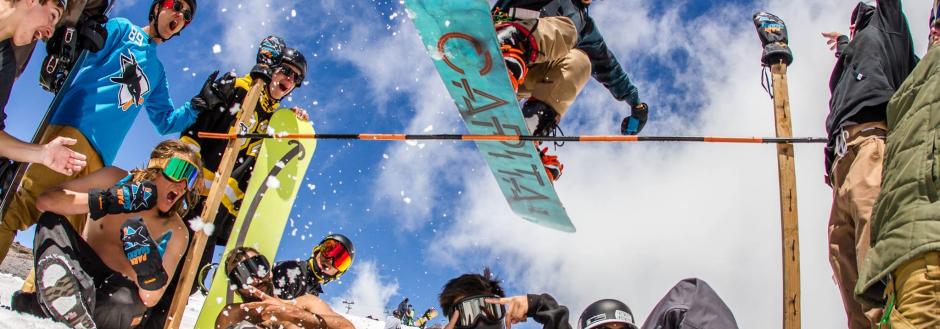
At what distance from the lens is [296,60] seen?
5621 millimetres

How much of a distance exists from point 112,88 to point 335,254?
1.97 metres

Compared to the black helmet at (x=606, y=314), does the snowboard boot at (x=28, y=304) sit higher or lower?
lower

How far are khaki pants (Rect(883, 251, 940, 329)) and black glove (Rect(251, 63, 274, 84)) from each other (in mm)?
4574

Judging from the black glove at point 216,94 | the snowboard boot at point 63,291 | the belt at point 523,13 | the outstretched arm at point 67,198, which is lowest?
the snowboard boot at point 63,291

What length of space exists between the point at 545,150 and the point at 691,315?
2.56 meters

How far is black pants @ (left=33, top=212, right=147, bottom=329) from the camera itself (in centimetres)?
313

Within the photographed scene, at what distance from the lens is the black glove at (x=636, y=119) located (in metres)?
6.41

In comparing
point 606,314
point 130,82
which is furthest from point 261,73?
point 606,314

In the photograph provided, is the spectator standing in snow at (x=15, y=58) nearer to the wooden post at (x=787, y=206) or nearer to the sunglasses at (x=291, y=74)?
the sunglasses at (x=291, y=74)

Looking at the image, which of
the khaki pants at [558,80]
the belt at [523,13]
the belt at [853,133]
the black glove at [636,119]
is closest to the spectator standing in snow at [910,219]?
the belt at [853,133]

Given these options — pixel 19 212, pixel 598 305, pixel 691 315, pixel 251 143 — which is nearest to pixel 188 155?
pixel 19 212

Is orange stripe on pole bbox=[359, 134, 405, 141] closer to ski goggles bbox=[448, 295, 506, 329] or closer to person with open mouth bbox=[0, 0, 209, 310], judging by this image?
person with open mouth bbox=[0, 0, 209, 310]

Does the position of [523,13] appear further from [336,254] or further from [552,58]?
[336,254]

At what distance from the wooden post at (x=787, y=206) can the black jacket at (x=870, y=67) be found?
41cm
